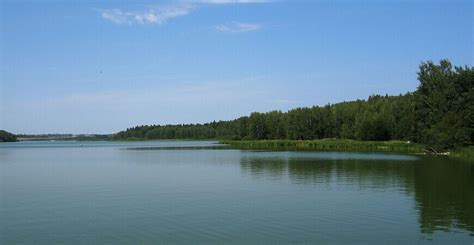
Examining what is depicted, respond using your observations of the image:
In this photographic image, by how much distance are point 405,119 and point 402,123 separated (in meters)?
1.55

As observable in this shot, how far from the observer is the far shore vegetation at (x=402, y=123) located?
65.9 meters

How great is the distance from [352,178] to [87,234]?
22459mm

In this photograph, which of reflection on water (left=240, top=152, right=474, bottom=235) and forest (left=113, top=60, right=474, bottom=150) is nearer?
reflection on water (left=240, top=152, right=474, bottom=235)

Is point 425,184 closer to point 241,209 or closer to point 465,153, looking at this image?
point 241,209

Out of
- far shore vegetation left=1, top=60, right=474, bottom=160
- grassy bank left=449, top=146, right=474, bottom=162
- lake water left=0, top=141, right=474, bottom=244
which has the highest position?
far shore vegetation left=1, top=60, right=474, bottom=160

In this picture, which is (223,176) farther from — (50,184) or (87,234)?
(87,234)

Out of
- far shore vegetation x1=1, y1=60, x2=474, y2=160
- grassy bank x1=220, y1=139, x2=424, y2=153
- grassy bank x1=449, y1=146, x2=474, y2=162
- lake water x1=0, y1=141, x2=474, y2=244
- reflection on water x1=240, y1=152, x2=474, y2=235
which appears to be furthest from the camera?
grassy bank x1=220, y1=139, x2=424, y2=153

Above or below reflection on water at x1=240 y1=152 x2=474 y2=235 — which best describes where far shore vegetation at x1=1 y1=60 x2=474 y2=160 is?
above

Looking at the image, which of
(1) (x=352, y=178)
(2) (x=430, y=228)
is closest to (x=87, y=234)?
Result: (2) (x=430, y=228)

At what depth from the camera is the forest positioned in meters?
66.1

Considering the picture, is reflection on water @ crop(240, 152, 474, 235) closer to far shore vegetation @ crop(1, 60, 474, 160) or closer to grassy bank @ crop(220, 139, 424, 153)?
far shore vegetation @ crop(1, 60, 474, 160)

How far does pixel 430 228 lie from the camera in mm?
17812

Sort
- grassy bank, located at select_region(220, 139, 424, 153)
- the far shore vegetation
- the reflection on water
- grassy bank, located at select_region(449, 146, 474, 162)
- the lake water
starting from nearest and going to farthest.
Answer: the lake water < the reflection on water < grassy bank, located at select_region(449, 146, 474, 162) < the far shore vegetation < grassy bank, located at select_region(220, 139, 424, 153)

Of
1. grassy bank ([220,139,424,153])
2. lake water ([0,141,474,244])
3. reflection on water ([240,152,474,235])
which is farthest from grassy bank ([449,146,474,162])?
lake water ([0,141,474,244])
